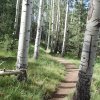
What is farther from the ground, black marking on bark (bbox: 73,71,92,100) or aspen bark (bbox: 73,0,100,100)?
aspen bark (bbox: 73,0,100,100)

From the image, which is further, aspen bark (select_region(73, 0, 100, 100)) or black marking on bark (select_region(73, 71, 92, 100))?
black marking on bark (select_region(73, 71, 92, 100))

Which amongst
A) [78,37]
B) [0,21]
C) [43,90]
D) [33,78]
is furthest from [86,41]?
[78,37]

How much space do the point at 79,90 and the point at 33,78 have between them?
3.19 m

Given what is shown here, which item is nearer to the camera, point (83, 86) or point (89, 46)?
point (89, 46)

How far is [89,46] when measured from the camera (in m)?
7.54

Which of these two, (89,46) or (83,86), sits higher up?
(89,46)

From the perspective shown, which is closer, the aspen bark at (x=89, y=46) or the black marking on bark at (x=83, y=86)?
the aspen bark at (x=89, y=46)

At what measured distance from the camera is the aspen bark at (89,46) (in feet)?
24.5

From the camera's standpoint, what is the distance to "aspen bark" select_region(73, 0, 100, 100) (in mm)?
7470

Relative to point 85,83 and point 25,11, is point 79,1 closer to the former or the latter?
point 25,11

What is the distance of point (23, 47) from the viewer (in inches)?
393

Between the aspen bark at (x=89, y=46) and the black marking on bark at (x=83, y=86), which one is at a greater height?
the aspen bark at (x=89, y=46)

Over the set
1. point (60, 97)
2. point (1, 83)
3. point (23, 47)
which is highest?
point (23, 47)

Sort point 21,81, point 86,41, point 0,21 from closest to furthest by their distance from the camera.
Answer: point 86,41 < point 21,81 < point 0,21
